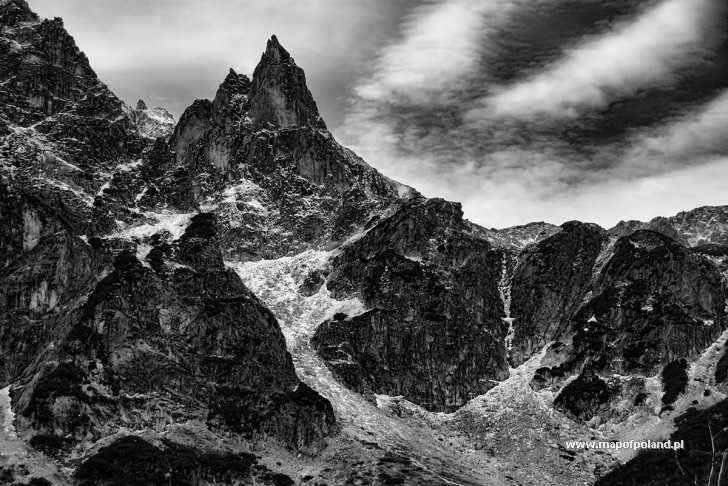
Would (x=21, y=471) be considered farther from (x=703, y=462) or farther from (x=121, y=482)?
(x=703, y=462)

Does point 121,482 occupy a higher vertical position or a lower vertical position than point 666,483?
lower

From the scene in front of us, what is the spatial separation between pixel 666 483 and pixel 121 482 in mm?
126482

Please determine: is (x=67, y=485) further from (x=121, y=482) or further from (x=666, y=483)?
(x=666, y=483)

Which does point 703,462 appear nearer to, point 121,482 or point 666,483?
point 666,483

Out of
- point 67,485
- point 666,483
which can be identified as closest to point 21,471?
point 67,485

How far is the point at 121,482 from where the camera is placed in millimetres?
199125

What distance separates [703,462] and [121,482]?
446 ft

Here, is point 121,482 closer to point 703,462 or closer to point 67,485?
point 67,485

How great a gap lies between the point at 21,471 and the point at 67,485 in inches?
430

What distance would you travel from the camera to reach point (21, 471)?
7736 inches

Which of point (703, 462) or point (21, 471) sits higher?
point (703, 462)

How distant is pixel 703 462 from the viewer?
650 feet

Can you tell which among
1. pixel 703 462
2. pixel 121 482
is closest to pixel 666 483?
pixel 703 462

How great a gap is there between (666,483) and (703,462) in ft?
34.5
